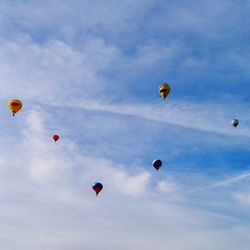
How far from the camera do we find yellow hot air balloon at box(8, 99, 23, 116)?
82.2 metres

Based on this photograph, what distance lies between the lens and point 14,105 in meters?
82.8

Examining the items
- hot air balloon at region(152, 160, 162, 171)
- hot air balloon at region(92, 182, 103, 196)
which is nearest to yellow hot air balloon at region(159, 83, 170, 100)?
hot air balloon at region(152, 160, 162, 171)

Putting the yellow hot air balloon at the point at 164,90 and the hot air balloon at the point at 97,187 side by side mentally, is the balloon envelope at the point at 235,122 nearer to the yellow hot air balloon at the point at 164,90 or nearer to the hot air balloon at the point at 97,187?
the yellow hot air balloon at the point at 164,90

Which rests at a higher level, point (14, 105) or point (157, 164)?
point (14, 105)

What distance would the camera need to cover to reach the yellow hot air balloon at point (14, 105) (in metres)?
82.2

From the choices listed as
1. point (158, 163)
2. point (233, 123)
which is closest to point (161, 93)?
point (158, 163)

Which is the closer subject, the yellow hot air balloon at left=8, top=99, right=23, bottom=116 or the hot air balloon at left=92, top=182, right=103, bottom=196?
the yellow hot air balloon at left=8, top=99, right=23, bottom=116

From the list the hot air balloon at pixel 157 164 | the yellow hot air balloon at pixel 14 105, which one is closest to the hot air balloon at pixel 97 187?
the hot air balloon at pixel 157 164

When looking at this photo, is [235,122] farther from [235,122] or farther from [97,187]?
[97,187]

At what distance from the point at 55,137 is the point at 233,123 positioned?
42.3 metres

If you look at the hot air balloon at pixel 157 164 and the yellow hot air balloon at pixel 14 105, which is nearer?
the yellow hot air balloon at pixel 14 105

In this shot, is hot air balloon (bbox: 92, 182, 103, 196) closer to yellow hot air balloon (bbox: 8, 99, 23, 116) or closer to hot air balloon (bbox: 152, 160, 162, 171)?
hot air balloon (bbox: 152, 160, 162, 171)

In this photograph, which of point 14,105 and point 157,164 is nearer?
point 14,105

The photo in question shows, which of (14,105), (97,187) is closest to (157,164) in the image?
(97,187)
